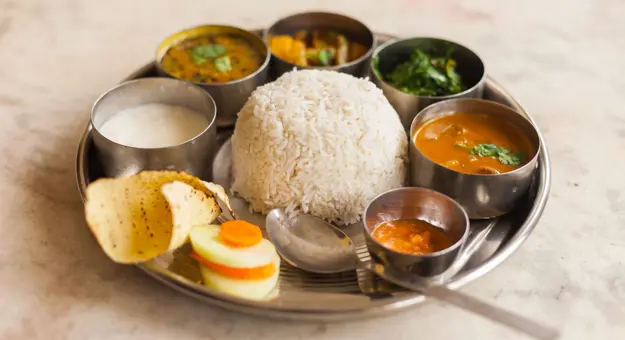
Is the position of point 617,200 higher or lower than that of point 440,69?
lower

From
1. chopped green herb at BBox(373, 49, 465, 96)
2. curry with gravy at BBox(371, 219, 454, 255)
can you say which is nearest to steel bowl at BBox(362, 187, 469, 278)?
curry with gravy at BBox(371, 219, 454, 255)

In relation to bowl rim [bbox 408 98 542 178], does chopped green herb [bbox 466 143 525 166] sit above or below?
below

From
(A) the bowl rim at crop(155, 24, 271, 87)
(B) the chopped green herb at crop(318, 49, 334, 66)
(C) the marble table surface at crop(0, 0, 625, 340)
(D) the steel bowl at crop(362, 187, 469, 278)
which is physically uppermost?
(A) the bowl rim at crop(155, 24, 271, 87)

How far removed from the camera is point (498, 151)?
88.6 inches

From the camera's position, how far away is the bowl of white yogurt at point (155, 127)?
7.06 feet

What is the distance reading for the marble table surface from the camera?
189 cm

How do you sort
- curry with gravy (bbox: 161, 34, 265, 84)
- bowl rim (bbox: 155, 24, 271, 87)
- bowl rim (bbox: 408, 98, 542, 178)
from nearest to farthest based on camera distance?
1. bowl rim (bbox: 408, 98, 542, 178)
2. bowl rim (bbox: 155, 24, 271, 87)
3. curry with gravy (bbox: 161, 34, 265, 84)

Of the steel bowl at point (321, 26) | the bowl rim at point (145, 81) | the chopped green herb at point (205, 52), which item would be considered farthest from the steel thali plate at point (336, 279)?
the steel bowl at point (321, 26)

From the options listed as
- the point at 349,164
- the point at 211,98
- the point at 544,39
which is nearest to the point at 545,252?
the point at 349,164

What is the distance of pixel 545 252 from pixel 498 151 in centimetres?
37

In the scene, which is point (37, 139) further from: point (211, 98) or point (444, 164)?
point (444, 164)

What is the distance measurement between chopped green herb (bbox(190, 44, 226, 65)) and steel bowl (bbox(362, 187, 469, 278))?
1.15m

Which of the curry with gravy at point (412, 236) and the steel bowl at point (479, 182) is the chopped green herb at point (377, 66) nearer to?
the steel bowl at point (479, 182)

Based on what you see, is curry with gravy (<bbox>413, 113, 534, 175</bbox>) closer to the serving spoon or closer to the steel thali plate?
the steel thali plate
